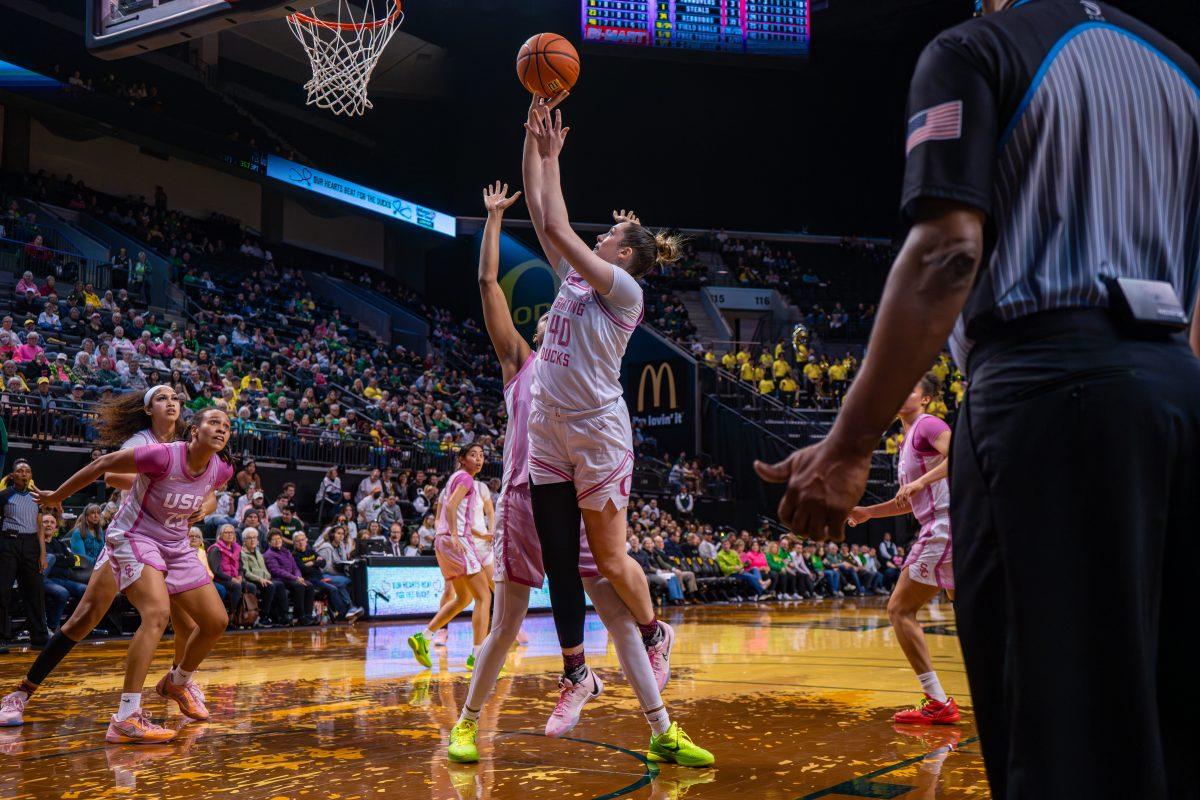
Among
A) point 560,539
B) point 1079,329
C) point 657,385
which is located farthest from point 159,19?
point 657,385

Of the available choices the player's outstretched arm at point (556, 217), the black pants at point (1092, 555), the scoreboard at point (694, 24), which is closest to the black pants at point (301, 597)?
the player's outstretched arm at point (556, 217)

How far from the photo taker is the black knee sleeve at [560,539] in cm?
412

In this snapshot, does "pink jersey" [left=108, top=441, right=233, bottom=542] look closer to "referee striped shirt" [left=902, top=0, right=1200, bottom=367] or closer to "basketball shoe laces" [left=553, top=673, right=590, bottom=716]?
"basketball shoe laces" [left=553, top=673, right=590, bottom=716]


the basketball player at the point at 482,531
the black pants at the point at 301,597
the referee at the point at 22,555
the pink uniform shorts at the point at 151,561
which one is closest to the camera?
the pink uniform shorts at the point at 151,561

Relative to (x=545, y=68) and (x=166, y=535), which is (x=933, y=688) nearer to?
(x=545, y=68)

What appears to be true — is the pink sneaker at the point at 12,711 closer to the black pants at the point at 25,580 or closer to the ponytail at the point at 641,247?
the ponytail at the point at 641,247

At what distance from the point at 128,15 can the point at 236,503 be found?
7366mm

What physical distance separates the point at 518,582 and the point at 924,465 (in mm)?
2435

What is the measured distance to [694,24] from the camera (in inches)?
1065

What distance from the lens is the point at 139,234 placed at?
2489 centimetres

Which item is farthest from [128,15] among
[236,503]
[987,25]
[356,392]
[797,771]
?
[356,392]

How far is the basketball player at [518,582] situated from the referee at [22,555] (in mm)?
7156

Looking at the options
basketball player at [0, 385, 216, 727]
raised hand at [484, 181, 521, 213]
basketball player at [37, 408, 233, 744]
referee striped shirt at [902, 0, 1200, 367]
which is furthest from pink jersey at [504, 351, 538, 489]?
referee striped shirt at [902, 0, 1200, 367]

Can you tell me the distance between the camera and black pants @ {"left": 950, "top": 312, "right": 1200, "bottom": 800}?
57.7 inches
